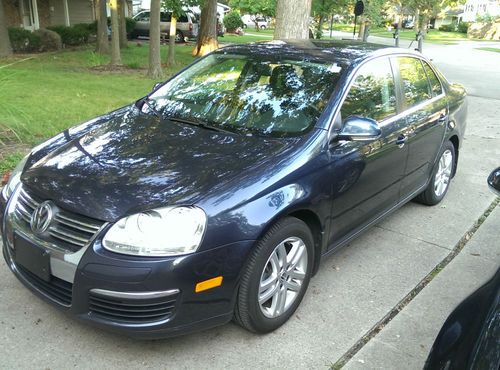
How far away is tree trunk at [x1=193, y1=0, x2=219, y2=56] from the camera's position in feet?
55.4

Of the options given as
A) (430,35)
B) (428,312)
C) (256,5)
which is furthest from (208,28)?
(430,35)

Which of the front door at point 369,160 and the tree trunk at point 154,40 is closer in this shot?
the front door at point 369,160

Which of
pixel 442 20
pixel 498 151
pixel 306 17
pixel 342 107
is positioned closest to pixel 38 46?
pixel 306 17

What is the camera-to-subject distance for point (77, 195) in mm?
2582

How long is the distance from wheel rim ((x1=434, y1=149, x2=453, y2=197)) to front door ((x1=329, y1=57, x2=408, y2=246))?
1.10 metres

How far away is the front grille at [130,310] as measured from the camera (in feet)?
7.97

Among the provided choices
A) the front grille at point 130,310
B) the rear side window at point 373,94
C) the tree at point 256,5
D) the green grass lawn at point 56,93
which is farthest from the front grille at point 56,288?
the tree at point 256,5

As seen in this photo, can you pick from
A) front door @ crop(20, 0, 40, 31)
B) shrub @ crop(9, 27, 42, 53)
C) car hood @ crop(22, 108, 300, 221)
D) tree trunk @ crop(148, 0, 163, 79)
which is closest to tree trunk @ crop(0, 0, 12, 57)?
shrub @ crop(9, 27, 42, 53)

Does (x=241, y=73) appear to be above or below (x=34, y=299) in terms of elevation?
above

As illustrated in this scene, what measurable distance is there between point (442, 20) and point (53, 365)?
87.5m

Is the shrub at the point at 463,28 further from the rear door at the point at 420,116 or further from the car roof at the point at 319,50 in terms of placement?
the car roof at the point at 319,50

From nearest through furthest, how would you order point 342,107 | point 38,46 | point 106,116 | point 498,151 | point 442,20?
point 342,107 < point 106,116 < point 498,151 < point 38,46 < point 442,20

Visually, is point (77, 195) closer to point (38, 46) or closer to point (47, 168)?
point (47, 168)

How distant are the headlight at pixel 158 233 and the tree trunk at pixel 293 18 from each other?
225 inches
